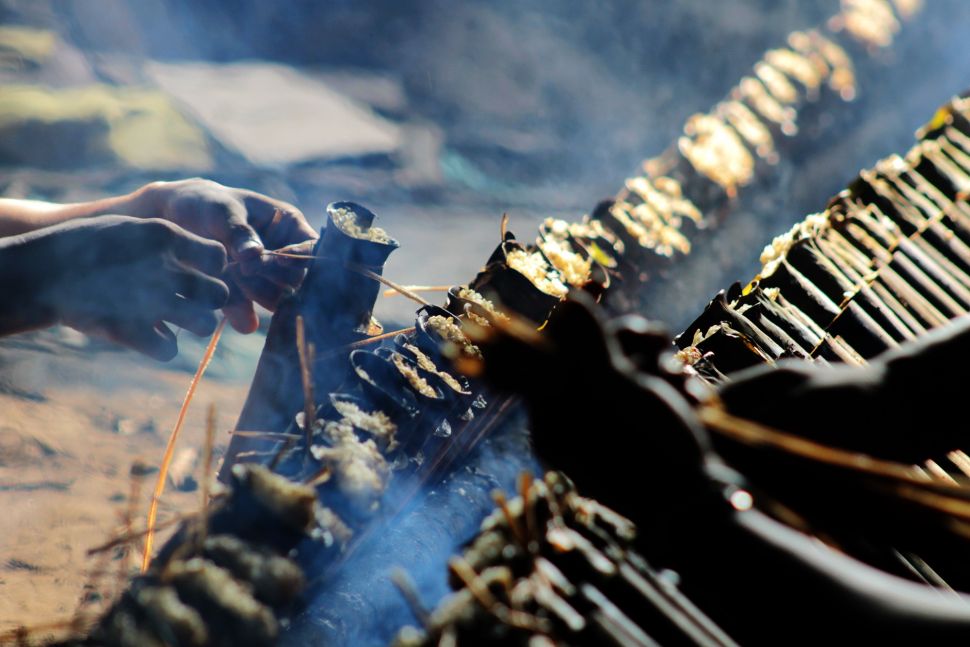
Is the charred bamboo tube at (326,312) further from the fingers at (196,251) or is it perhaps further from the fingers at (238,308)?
the fingers at (238,308)

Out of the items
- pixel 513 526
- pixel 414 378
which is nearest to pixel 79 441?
pixel 414 378

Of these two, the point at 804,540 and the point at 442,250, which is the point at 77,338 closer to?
the point at 442,250

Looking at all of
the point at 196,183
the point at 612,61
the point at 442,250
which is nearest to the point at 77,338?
the point at 196,183

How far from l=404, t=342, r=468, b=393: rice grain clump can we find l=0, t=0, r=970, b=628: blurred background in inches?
180

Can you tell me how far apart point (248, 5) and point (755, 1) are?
48.9ft

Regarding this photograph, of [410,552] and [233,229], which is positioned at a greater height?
[233,229]

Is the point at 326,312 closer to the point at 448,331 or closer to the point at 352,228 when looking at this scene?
the point at 352,228

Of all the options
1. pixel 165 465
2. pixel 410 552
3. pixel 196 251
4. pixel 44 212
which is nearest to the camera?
pixel 165 465

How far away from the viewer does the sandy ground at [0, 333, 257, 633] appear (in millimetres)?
5891

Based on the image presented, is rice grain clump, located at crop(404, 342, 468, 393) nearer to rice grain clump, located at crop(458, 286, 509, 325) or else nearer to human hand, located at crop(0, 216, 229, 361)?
rice grain clump, located at crop(458, 286, 509, 325)

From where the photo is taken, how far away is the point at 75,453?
7.34 meters

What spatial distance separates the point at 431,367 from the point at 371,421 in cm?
57

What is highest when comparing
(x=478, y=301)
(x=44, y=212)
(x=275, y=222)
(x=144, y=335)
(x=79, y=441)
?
(x=478, y=301)

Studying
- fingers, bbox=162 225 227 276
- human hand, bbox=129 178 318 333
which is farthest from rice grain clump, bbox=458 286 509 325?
fingers, bbox=162 225 227 276
